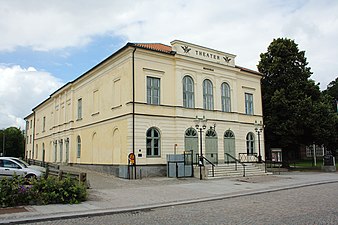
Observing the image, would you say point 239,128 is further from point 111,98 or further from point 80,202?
point 80,202

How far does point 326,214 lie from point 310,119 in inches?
983

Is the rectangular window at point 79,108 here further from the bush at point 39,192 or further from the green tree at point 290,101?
the bush at point 39,192

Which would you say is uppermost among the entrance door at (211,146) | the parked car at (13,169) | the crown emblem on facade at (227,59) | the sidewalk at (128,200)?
the crown emblem on facade at (227,59)

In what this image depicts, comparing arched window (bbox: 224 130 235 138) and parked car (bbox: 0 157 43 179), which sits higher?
arched window (bbox: 224 130 235 138)

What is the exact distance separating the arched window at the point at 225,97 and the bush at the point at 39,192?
1920cm

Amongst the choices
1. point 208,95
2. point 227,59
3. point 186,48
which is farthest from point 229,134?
point 186,48

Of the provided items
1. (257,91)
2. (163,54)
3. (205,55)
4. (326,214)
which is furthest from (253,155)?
(326,214)

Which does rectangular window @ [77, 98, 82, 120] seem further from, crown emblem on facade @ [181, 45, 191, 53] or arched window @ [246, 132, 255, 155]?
arched window @ [246, 132, 255, 155]

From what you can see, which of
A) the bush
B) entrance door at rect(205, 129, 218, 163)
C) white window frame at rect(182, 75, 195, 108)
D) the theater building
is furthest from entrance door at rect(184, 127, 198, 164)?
the bush

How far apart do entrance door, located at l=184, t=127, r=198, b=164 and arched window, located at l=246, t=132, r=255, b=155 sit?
698 cm

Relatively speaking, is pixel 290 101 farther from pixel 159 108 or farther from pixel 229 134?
pixel 159 108

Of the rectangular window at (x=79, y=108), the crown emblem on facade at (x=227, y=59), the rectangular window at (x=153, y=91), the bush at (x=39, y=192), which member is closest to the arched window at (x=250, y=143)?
the crown emblem on facade at (x=227, y=59)

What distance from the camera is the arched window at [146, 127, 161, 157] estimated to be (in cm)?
2409

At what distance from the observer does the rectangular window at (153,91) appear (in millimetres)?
24797
